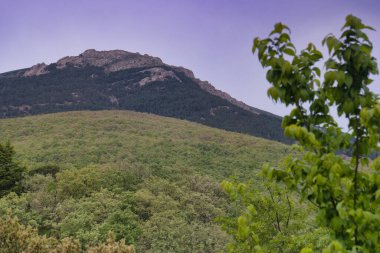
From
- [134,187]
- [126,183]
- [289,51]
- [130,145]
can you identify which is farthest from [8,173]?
[289,51]

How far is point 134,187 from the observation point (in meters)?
38.5

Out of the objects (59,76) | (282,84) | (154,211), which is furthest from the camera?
(59,76)

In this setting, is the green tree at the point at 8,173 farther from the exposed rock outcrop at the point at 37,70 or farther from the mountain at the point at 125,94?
the exposed rock outcrop at the point at 37,70

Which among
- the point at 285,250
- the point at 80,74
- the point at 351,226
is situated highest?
the point at 80,74

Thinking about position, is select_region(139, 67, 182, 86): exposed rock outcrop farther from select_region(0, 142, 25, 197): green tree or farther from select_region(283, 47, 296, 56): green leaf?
select_region(283, 47, 296, 56): green leaf

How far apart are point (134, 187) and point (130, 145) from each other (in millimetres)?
26262

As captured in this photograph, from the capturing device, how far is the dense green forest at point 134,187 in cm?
2517

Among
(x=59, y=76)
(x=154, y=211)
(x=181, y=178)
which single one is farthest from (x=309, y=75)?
(x=59, y=76)

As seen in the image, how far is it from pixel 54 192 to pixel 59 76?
143248 millimetres

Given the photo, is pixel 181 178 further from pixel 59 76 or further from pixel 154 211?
pixel 59 76

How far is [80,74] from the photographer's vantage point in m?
174

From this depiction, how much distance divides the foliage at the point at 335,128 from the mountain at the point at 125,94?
11822cm

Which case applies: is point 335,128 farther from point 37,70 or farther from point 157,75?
point 37,70

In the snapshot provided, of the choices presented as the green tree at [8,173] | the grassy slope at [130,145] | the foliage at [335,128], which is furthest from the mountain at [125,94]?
the foliage at [335,128]
